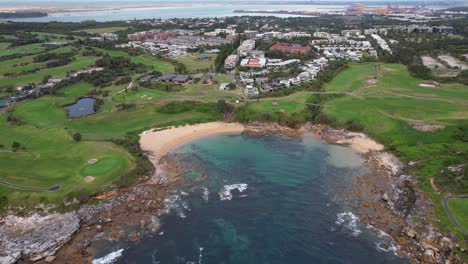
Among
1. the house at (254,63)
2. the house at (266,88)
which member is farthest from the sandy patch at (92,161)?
the house at (254,63)

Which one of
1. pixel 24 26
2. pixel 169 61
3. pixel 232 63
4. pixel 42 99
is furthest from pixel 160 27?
pixel 42 99

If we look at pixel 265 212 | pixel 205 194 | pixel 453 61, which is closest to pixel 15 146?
pixel 205 194

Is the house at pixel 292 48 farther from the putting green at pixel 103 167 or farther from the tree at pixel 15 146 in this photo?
the tree at pixel 15 146

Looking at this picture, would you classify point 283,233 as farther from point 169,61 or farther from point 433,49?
point 433,49

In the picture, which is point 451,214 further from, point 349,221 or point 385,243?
point 349,221

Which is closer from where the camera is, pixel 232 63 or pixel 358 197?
pixel 358 197

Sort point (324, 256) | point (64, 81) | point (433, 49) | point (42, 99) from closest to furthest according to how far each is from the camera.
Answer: point (324, 256) → point (42, 99) → point (64, 81) → point (433, 49)
